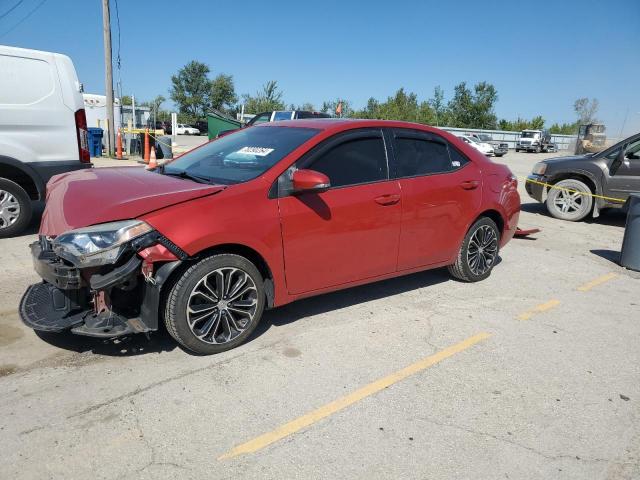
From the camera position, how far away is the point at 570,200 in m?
9.73

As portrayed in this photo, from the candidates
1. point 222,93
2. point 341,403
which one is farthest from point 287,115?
point 222,93

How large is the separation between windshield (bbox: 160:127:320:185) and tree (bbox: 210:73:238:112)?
87041 millimetres

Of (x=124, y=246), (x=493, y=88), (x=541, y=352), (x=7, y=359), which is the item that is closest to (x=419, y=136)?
(x=541, y=352)

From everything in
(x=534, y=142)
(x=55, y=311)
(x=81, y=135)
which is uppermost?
(x=534, y=142)

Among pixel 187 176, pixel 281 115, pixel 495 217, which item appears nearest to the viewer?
pixel 187 176

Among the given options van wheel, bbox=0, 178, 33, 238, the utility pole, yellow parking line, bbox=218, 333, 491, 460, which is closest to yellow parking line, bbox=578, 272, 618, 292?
yellow parking line, bbox=218, 333, 491, 460

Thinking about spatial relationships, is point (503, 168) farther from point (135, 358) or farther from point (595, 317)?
point (135, 358)

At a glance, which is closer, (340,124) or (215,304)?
(215,304)

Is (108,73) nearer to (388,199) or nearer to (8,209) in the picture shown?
(8,209)

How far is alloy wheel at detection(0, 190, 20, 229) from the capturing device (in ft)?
20.2

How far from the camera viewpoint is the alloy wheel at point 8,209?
6.17 meters

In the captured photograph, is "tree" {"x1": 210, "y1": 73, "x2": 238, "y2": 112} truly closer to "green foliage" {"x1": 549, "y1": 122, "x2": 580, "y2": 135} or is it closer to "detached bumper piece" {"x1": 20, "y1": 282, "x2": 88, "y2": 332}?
"green foliage" {"x1": 549, "y1": 122, "x2": 580, "y2": 135}

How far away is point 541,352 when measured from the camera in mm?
3951

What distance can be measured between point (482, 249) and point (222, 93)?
89.3 metres
